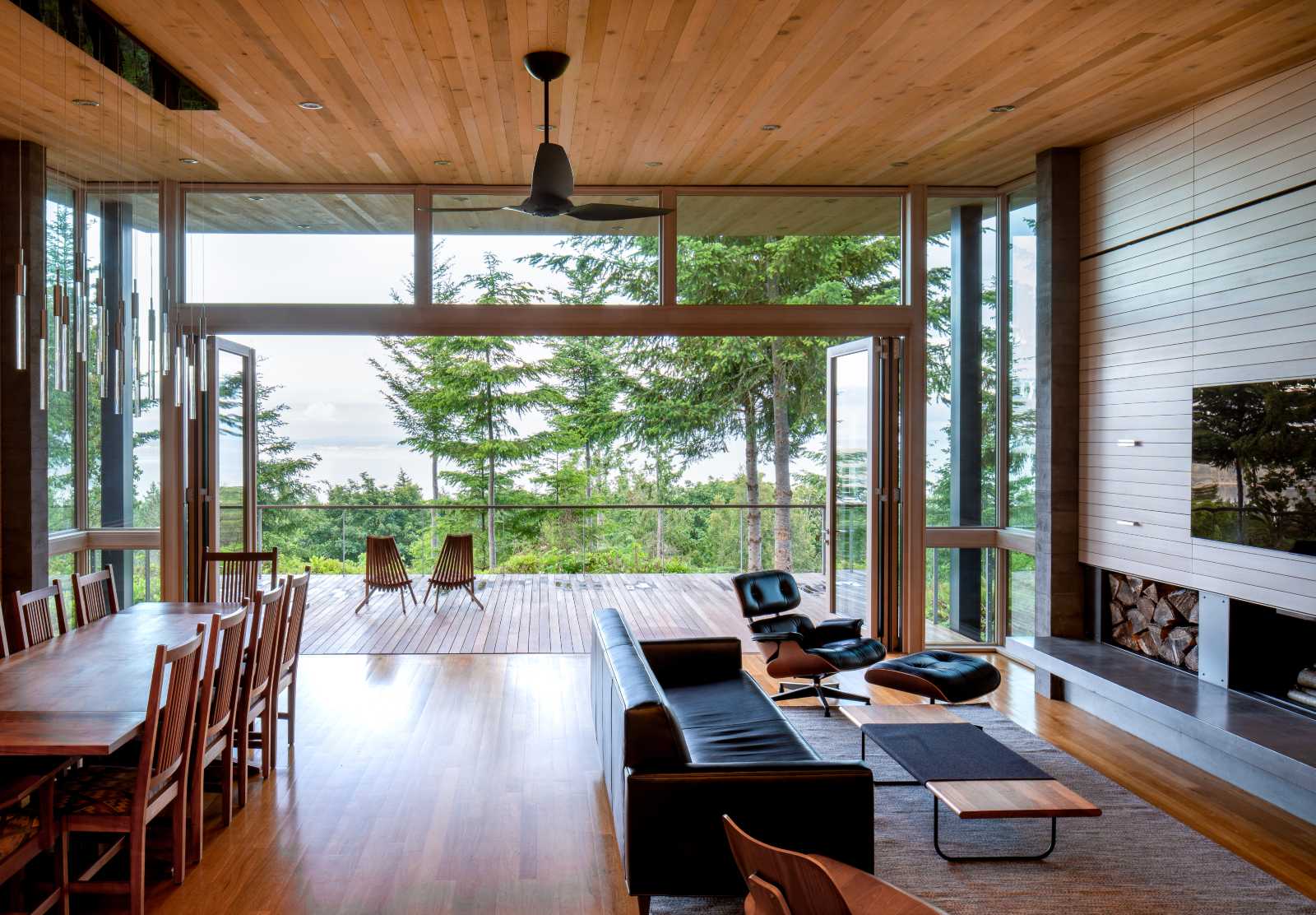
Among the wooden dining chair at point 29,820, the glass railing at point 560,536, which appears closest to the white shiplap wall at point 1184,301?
the wooden dining chair at point 29,820

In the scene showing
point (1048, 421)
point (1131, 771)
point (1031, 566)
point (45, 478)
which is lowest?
point (1131, 771)

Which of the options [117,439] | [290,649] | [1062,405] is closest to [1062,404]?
[1062,405]

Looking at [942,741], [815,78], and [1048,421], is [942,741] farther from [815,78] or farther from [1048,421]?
[815,78]

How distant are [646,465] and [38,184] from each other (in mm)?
9018

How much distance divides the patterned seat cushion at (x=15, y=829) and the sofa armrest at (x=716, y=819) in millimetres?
1856

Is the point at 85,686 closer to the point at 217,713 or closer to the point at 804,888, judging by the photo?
the point at 217,713

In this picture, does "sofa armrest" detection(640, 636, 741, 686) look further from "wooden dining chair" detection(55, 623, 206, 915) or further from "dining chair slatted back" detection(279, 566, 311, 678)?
"wooden dining chair" detection(55, 623, 206, 915)

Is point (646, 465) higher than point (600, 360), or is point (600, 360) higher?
point (600, 360)

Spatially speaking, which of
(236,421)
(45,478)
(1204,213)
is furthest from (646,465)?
(1204,213)

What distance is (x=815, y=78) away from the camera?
4418mm

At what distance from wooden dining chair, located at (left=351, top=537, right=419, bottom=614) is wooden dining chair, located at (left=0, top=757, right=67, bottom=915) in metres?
5.36

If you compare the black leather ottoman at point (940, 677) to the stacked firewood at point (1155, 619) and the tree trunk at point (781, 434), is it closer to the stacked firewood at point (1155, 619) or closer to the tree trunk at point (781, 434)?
the stacked firewood at point (1155, 619)

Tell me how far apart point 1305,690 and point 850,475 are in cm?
326

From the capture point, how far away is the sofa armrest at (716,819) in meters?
2.79
